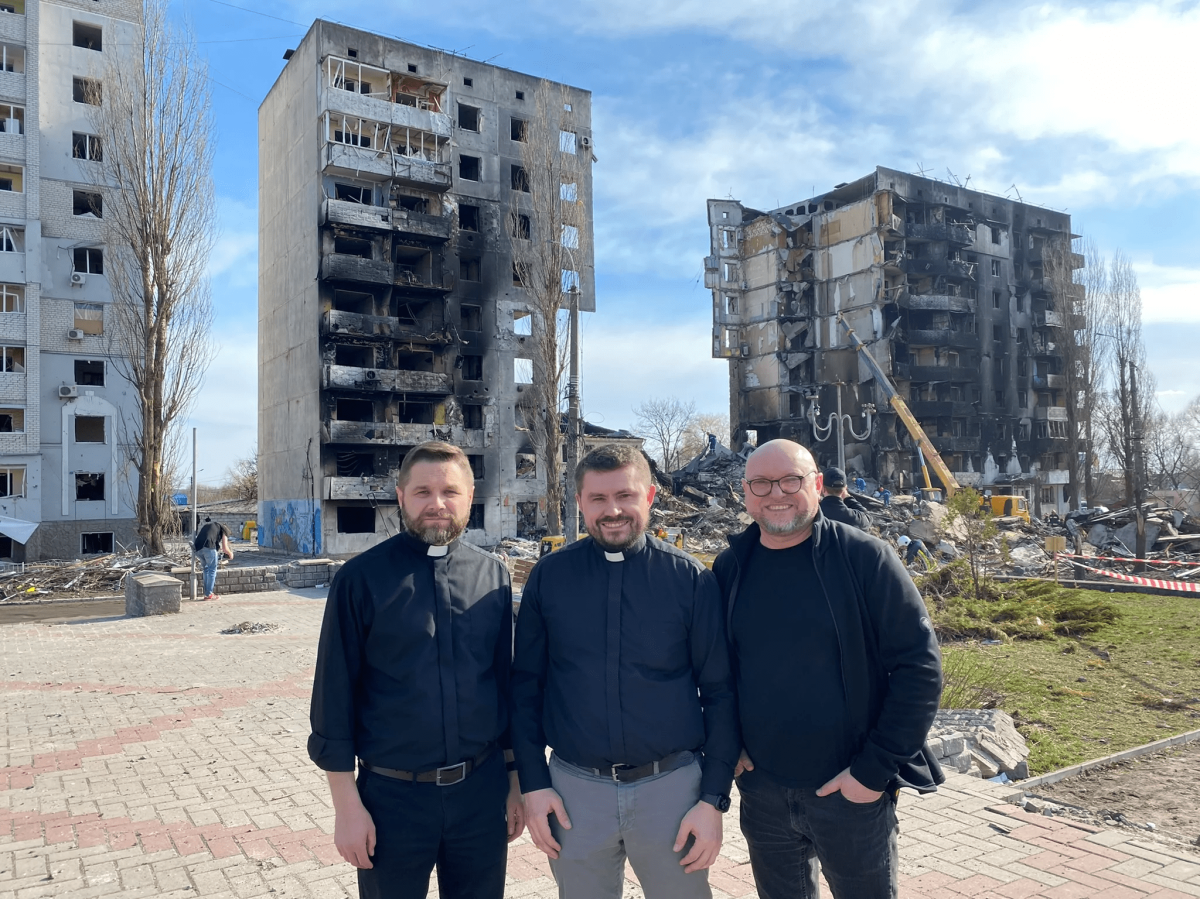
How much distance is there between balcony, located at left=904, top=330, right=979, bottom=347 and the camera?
52719 millimetres

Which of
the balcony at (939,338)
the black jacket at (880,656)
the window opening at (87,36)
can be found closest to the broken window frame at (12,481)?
the window opening at (87,36)

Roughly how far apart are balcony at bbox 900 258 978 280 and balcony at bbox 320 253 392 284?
109 ft

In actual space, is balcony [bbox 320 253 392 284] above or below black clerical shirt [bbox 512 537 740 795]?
above

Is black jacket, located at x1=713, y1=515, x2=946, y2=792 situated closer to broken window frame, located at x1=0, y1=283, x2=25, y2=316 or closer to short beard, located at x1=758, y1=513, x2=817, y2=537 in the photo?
short beard, located at x1=758, y1=513, x2=817, y2=537

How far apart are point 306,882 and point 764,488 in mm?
3397

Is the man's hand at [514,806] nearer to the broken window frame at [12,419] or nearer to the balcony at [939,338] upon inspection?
the broken window frame at [12,419]

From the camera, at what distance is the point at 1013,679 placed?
9.65 meters

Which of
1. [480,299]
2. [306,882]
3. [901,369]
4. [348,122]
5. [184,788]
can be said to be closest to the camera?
[306,882]

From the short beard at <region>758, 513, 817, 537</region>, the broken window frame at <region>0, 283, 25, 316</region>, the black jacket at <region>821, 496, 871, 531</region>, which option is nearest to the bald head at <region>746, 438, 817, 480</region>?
the short beard at <region>758, 513, 817, 537</region>

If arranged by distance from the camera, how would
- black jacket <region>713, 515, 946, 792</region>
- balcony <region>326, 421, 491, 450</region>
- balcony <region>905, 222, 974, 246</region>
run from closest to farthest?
black jacket <region>713, 515, 946, 792</region> → balcony <region>326, 421, 491, 450</region> → balcony <region>905, 222, 974, 246</region>

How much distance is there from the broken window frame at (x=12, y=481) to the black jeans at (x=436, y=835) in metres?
Result: 34.2

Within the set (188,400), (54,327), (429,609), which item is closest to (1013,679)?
(429,609)

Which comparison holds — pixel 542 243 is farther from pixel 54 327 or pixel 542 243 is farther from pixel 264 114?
pixel 264 114

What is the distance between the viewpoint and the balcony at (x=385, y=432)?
117 feet
